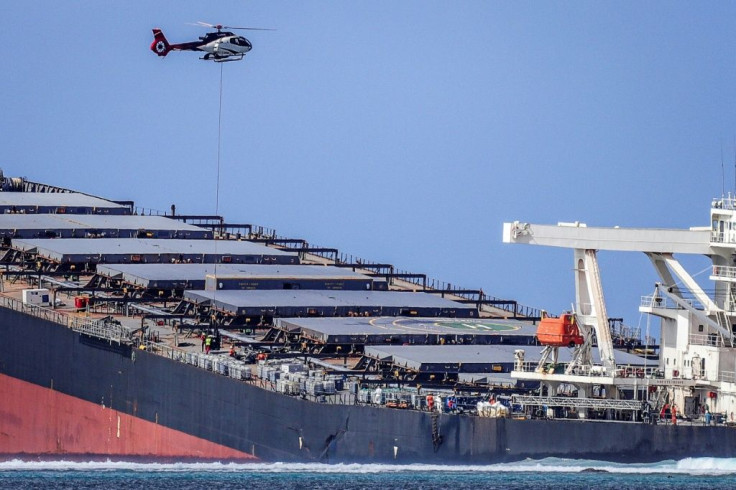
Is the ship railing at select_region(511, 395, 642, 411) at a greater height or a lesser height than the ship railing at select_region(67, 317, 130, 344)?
lesser

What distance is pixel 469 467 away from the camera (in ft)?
338

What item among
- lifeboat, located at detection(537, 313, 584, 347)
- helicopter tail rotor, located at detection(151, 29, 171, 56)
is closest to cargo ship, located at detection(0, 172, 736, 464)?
lifeboat, located at detection(537, 313, 584, 347)

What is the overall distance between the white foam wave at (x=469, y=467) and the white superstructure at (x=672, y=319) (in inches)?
97.2

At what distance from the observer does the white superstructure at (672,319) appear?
102062mm

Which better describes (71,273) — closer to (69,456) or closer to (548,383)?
(69,456)

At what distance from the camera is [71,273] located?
137m

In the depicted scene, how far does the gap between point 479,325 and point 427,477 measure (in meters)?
24.3

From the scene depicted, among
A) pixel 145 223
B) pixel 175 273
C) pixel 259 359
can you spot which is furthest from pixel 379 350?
pixel 145 223

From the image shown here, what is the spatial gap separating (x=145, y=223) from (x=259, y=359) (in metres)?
39.3

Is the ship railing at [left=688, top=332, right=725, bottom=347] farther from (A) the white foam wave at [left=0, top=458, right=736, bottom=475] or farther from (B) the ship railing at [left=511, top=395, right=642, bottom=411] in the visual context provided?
(A) the white foam wave at [left=0, top=458, right=736, bottom=475]

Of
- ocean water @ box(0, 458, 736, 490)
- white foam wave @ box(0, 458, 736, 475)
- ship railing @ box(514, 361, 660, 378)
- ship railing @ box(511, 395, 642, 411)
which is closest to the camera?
ocean water @ box(0, 458, 736, 490)

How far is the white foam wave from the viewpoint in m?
99.9

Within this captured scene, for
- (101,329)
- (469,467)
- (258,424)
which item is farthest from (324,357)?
(469,467)

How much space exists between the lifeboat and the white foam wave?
16.0ft
